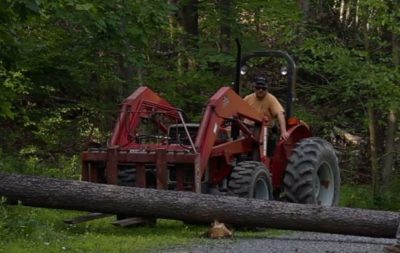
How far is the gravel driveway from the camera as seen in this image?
9805mm

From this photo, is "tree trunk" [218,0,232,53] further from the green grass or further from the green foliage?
the green grass

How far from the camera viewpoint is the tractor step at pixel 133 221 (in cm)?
1142

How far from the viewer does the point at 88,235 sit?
10.5 m

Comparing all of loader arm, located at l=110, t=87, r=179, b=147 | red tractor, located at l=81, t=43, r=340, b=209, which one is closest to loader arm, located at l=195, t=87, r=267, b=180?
red tractor, located at l=81, t=43, r=340, b=209

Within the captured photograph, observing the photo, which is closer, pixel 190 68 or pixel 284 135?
pixel 284 135

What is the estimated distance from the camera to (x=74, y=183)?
1116cm

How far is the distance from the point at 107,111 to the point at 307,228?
1126 cm

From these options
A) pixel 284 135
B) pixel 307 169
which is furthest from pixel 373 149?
pixel 307 169

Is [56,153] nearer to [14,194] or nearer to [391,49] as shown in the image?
[391,49]

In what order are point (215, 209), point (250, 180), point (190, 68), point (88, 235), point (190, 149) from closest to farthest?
point (88, 235), point (215, 209), point (190, 149), point (250, 180), point (190, 68)

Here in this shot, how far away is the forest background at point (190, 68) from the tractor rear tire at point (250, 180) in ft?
10.7

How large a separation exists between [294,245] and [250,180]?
1429 millimetres

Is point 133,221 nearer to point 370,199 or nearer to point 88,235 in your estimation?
point 88,235

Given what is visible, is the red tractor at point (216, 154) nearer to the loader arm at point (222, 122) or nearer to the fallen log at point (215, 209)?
the loader arm at point (222, 122)
